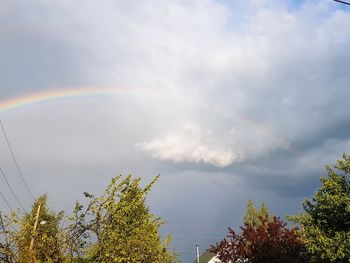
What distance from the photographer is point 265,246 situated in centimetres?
2753

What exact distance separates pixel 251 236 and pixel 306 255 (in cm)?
422

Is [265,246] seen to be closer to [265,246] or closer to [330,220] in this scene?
[265,246]

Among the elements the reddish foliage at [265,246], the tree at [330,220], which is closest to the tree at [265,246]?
the reddish foliage at [265,246]

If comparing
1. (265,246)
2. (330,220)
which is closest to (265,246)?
(265,246)

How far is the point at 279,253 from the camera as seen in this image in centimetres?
2670

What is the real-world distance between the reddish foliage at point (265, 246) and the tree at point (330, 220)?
4.79 meters

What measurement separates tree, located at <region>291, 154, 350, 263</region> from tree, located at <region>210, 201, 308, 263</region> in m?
4.70

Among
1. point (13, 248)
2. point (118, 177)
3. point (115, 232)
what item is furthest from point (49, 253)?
point (118, 177)

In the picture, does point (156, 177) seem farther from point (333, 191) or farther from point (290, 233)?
point (290, 233)

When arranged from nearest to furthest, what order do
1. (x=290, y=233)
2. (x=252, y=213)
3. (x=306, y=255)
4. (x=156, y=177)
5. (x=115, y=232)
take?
(x=115, y=232)
(x=156, y=177)
(x=306, y=255)
(x=290, y=233)
(x=252, y=213)

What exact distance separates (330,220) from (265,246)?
7.40 meters

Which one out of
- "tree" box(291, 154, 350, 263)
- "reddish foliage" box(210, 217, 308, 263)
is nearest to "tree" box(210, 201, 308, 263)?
"reddish foliage" box(210, 217, 308, 263)

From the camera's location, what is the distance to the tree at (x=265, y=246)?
26.5 metres

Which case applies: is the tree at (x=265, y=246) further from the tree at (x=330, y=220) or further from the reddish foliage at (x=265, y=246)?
the tree at (x=330, y=220)
